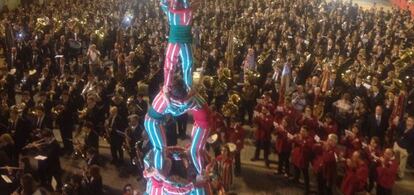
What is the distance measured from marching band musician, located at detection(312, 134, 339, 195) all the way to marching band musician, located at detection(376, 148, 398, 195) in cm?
85

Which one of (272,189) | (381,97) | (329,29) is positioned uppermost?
(329,29)

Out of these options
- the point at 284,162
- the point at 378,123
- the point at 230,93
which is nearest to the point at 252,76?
the point at 230,93

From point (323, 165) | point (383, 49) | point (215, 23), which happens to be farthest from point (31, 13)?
point (323, 165)

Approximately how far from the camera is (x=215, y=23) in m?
21.2

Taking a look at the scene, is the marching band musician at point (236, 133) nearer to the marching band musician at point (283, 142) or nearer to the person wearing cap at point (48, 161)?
the marching band musician at point (283, 142)

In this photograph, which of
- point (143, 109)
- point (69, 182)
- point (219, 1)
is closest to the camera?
point (69, 182)

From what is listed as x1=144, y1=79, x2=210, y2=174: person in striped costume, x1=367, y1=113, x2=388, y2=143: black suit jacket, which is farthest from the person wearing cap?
x1=367, y1=113, x2=388, y2=143: black suit jacket

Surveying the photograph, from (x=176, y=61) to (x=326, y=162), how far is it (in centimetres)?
424

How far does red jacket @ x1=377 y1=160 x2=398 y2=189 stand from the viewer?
953 cm

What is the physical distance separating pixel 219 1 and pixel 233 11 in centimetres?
227

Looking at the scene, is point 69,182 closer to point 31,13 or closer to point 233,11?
point 31,13

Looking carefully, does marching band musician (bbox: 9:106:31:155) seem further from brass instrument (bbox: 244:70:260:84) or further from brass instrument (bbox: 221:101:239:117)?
brass instrument (bbox: 244:70:260:84)

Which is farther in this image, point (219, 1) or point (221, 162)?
point (219, 1)

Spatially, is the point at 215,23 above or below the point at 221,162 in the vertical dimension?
above
